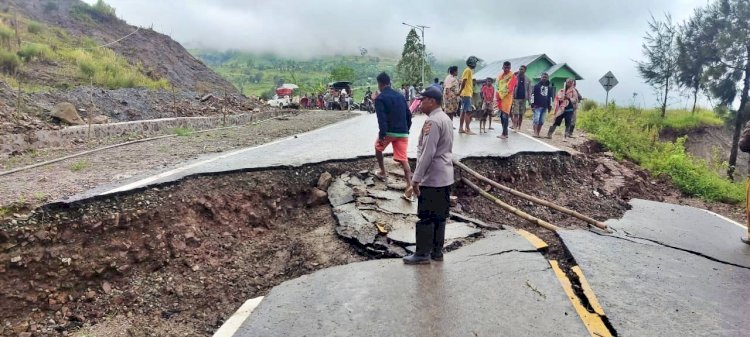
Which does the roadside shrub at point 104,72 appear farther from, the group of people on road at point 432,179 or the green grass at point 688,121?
the green grass at point 688,121

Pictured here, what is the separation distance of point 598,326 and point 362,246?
243 cm

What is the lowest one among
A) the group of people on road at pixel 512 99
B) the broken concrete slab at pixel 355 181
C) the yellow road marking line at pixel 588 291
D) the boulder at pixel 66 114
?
the yellow road marking line at pixel 588 291

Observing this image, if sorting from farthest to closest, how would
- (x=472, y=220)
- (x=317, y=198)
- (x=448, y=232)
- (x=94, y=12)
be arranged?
(x=94, y=12) < (x=317, y=198) < (x=472, y=220) < (x=448, y=232)

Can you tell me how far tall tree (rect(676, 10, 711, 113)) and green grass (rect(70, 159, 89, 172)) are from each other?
28.9m

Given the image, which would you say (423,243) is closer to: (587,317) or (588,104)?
(587,317)

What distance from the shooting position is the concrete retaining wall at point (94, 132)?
9.13 m

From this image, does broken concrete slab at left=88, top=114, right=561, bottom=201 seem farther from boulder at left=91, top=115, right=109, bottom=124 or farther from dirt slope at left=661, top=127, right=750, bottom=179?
dirt slope at left=661, top=127, right=750, bottom=179

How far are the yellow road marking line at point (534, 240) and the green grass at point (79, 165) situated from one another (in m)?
6.02

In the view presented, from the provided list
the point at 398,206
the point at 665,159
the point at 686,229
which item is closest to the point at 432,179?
the point at 398,206

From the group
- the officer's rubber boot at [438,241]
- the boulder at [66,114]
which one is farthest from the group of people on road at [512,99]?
the boulder at [66,114]

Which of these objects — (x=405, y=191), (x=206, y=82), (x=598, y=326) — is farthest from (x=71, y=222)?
(x=206, y=82)

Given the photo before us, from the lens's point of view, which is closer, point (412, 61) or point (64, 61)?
point (64, 61)

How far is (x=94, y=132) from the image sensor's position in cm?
1098

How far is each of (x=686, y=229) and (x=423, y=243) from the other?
15.3 feet
